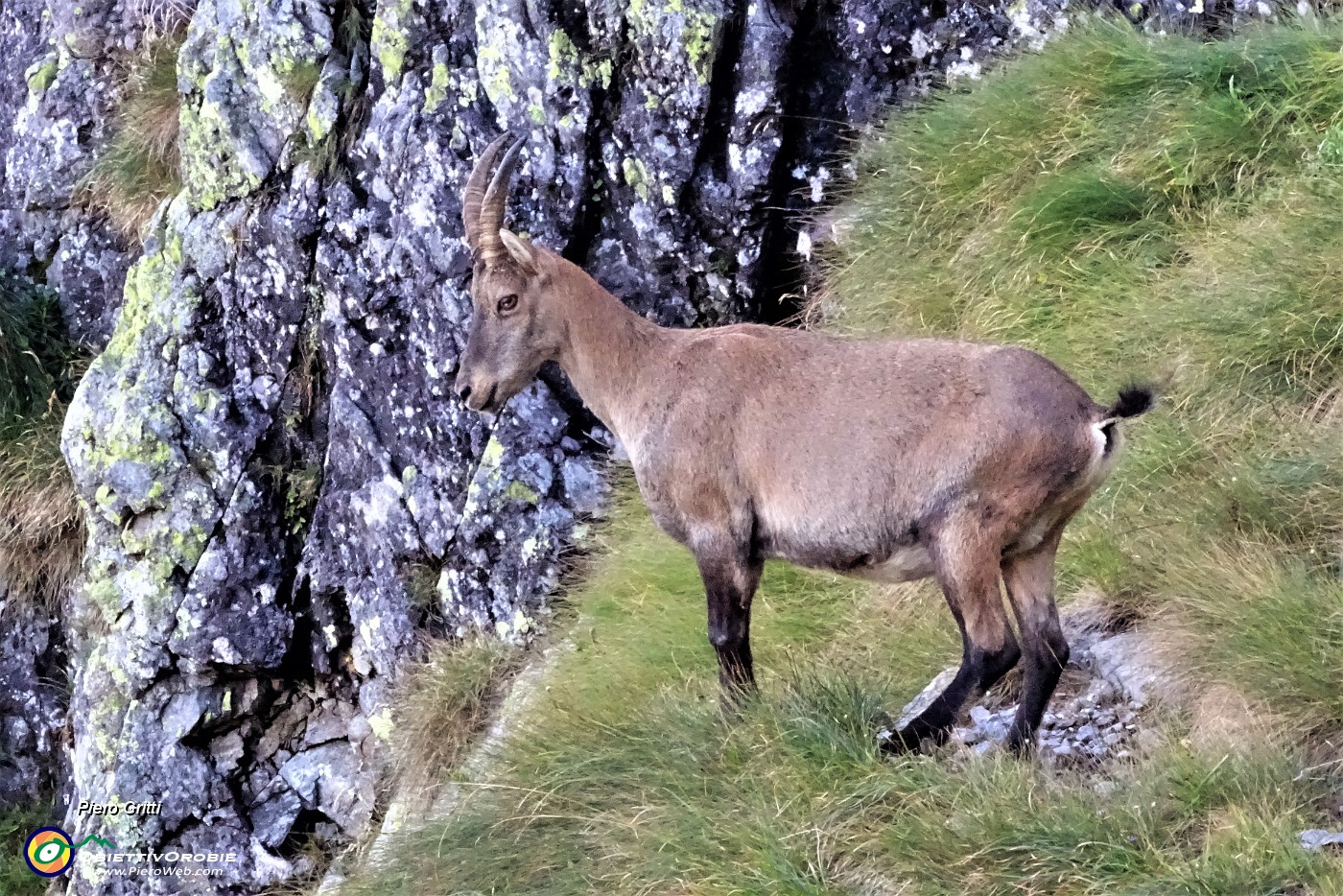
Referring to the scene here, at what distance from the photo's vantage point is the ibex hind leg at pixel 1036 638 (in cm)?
490

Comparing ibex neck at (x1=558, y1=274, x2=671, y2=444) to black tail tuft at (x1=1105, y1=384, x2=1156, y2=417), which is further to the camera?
ibex neck at (x1=558, y1=274, x2=671, y2=444)

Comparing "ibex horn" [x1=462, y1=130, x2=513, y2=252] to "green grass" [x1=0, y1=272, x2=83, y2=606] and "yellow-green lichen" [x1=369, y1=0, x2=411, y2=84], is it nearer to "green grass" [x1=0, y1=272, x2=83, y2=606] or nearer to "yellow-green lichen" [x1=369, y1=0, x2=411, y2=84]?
"yellow-green lichen" [x1=369, y1=0, x2=411, y2=84]

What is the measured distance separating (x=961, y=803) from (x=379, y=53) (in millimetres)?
6181

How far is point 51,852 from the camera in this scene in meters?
9.70

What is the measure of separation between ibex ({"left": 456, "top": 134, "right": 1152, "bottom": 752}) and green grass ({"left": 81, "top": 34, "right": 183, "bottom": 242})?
6245mm

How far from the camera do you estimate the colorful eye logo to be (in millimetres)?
9475

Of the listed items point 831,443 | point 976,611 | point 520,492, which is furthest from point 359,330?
point 976,611

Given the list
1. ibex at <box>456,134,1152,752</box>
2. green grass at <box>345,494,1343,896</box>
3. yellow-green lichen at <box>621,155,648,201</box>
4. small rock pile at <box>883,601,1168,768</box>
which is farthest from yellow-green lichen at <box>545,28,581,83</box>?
small rock pile at <box>883,601,1168,768</box>

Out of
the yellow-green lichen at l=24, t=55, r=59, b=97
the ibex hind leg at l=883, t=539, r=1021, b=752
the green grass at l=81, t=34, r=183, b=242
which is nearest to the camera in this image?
the ibex hind leg at l=883, t=539, r=1021, b=752

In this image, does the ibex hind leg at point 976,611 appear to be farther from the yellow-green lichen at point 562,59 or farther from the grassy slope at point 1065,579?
the yellow-green lichen at point 562,59

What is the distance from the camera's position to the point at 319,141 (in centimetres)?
898

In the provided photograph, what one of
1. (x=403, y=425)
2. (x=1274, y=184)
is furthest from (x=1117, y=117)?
(x=403, y=425)

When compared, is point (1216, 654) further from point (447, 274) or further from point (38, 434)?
point (38, 434)

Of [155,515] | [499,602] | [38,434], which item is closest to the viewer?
[499,602]
